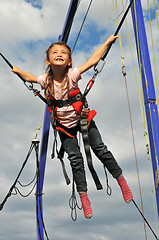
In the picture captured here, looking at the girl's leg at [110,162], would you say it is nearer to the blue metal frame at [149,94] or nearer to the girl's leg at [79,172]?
the girl's leg at [79,172]

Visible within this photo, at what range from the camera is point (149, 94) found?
4.66 meters

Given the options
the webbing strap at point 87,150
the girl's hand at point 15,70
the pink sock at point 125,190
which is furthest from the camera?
the girl's hand at point 15,70

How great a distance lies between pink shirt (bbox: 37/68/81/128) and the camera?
4070 millimetres

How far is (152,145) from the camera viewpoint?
448 centimetres

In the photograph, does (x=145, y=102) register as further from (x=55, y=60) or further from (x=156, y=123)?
(x=55, y=60)

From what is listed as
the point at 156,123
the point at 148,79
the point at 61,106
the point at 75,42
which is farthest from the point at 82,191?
the point at 75,42

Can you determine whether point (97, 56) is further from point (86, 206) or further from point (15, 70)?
point (86, 206)

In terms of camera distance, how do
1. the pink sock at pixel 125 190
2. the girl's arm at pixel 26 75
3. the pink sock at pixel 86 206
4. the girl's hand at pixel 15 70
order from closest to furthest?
1. the pink sock at pixel 86 206
2. the pink sock at pixel 125 190
3. the girl's arm at pixel 26 75
4. the girl's hand at pixel 15 70

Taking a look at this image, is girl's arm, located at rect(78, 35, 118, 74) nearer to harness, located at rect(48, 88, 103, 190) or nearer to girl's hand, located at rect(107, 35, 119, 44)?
girl's hand, located at rect(107, 35, 119, 44)

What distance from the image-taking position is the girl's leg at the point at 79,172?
3846 millimetres

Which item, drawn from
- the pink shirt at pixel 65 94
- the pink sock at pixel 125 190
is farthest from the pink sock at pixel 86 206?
the pink shirt at pixel 65 94

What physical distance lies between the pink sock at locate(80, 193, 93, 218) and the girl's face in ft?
4.89

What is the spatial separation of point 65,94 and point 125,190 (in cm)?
130

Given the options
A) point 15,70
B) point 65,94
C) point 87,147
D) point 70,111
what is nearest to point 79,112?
point 70,111
